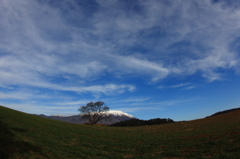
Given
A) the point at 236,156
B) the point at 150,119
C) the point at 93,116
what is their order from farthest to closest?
the point at 150,119 → the point at 93,116 → the point at 236,156

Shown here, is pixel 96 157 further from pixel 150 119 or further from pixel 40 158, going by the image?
pixel 150 119

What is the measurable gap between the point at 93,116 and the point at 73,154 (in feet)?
255

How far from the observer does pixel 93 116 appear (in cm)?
8956

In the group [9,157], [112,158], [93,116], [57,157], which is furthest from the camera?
[93,116]

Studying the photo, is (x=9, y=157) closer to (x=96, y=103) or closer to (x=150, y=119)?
(x=96, y=103)

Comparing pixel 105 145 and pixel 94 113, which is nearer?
pixel 105 145

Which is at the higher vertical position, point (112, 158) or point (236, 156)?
point (236, 156)

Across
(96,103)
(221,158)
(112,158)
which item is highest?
(96,103)

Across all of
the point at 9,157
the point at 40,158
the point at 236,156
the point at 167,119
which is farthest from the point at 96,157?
the point at 167,119

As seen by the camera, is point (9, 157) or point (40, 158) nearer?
point (9, 157)

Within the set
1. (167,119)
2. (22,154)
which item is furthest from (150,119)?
(22,154)

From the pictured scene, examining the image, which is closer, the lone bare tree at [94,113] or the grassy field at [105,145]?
the grassy field at [105,145]

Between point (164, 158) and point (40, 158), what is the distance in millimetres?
11168

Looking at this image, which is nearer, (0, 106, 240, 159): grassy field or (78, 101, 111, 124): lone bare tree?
(0, 106, 240, 159): grassy field
